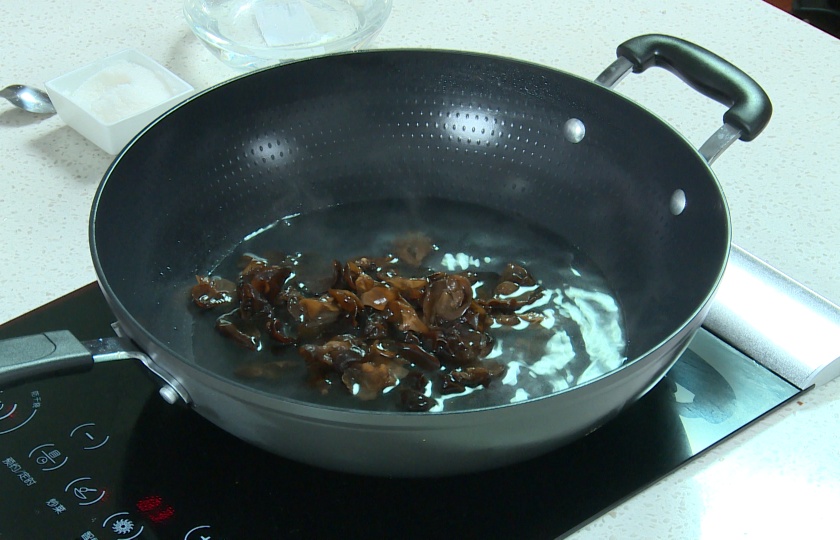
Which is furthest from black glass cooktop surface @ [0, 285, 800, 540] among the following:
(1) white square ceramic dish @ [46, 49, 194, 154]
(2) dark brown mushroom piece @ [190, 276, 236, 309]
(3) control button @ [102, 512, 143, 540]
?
(1) white square ceramic dish @ [46, 49, 194, 154]

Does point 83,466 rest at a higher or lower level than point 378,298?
lower

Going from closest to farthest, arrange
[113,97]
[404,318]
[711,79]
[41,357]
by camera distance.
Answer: [41,357] → [404,318] → [711,79] → [113,97]

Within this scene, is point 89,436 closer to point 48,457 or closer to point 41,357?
point 48,457

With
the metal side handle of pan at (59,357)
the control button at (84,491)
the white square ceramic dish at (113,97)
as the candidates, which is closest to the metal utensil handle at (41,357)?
the metal side handle of pan at (59,357)

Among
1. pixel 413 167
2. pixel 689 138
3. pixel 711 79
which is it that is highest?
pixel 711 79

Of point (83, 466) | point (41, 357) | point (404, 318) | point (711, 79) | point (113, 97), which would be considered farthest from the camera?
point (113, 97)

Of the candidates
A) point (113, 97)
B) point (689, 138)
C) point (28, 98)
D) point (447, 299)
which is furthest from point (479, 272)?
point (28, 98)

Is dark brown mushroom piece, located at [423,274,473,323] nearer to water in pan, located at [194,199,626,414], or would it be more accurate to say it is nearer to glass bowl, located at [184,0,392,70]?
water in pan, located at [194,199,626,414]

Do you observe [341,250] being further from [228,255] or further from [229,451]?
[229,451]
